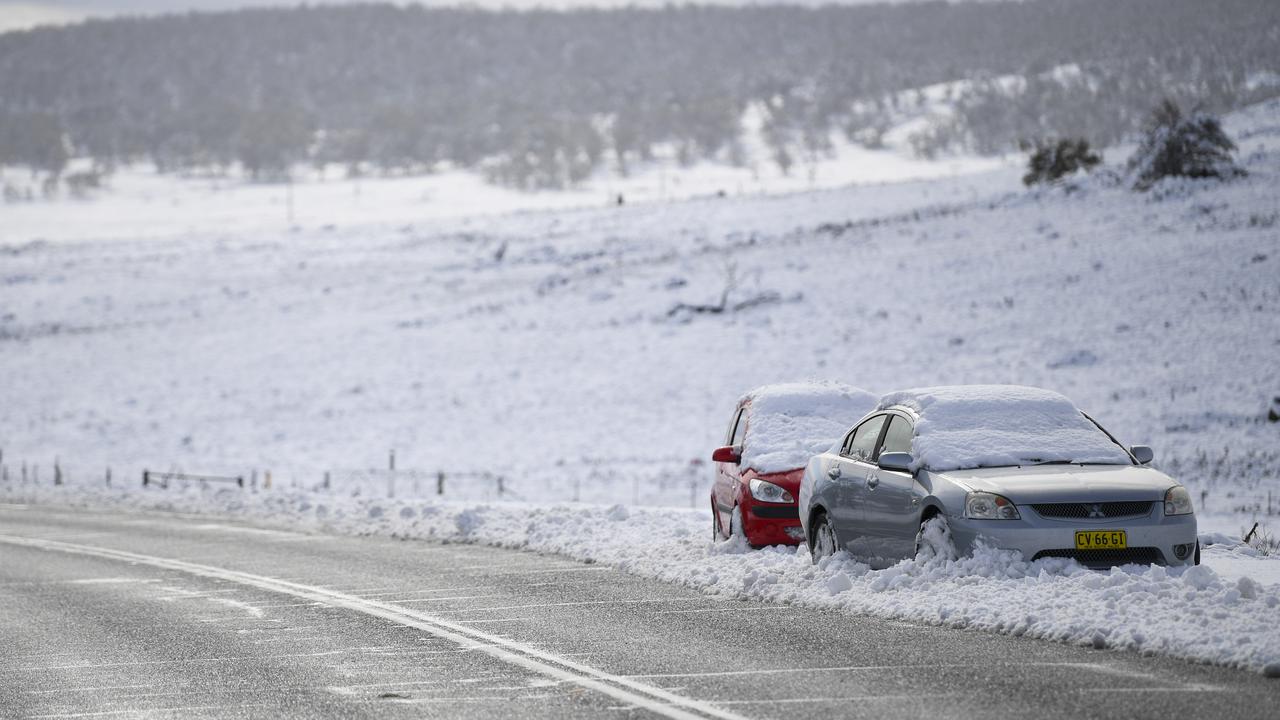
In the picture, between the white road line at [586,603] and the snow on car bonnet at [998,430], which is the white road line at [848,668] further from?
the white road line at [586,603]

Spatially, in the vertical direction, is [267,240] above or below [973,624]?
above

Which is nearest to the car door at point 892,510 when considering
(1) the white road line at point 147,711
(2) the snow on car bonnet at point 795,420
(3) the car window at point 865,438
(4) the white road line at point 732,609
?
(3) the car window at point 865,438

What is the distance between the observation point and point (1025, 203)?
6975 centimetres

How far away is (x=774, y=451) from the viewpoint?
14203mm

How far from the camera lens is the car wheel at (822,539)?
1166 centimetres

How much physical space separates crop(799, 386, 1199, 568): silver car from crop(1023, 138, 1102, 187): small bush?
67399mm

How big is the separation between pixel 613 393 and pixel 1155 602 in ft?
135

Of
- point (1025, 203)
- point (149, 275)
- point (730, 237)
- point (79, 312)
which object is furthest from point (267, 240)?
point (1025, 203)

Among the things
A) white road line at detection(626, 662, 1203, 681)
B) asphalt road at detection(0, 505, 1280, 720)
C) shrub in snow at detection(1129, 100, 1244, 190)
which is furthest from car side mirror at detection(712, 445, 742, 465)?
shrub in snow at detection(1129, 100, 1244, 190)

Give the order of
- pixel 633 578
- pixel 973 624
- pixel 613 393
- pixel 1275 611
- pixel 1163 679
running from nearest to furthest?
pixel 1163 679, pixel 1275 611, pixel 973 624, pixel 633 578, pixel 613 393

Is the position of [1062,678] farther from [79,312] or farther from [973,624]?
[79,312]

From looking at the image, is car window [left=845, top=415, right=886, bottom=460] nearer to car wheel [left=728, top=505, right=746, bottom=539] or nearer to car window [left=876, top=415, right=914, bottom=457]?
car window [left=876, top=415, right=914, bottom=457]

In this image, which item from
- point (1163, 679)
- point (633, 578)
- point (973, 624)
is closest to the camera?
point (1163, 679)

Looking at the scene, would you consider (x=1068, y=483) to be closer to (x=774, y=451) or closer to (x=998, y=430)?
(x=998, y=430)
